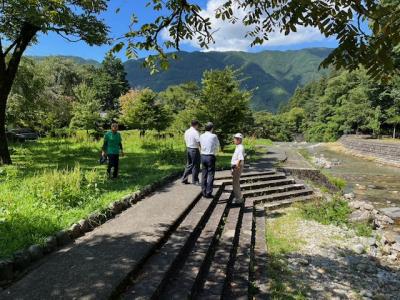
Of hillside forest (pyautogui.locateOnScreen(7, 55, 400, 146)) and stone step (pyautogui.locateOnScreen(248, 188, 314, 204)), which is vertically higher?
hillside forest (pyautogui.locateOnScreen(7, 55, 400, 146))

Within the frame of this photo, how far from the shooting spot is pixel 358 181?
18.8 metres

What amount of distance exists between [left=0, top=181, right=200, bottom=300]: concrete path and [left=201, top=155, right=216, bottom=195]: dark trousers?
1660mm

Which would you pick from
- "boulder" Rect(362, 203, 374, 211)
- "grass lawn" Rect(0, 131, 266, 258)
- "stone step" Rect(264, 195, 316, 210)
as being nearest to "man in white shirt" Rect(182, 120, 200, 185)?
"grass lawn" Rect(0, 131, 266, 258)

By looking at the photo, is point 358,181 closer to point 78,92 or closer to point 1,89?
point 1,89

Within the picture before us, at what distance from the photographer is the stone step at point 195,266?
489 cm

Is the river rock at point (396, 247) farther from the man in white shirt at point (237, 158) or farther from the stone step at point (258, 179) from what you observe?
the stone step at point (258, 179)

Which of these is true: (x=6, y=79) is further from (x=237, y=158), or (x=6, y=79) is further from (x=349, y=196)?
(x=349, y=196)

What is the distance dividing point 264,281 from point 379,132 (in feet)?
138

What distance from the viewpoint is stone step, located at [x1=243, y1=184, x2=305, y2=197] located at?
12.4 metres

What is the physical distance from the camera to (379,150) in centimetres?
2867

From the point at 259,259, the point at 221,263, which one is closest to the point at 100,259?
the point at 221,263

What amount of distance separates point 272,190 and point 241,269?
22.6ft

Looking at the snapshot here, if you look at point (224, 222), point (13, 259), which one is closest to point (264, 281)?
point (224, 222)

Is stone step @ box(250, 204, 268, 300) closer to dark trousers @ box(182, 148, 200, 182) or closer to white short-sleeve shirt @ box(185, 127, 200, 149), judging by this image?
dark trousers @ box(182, 148, 200, 182)
